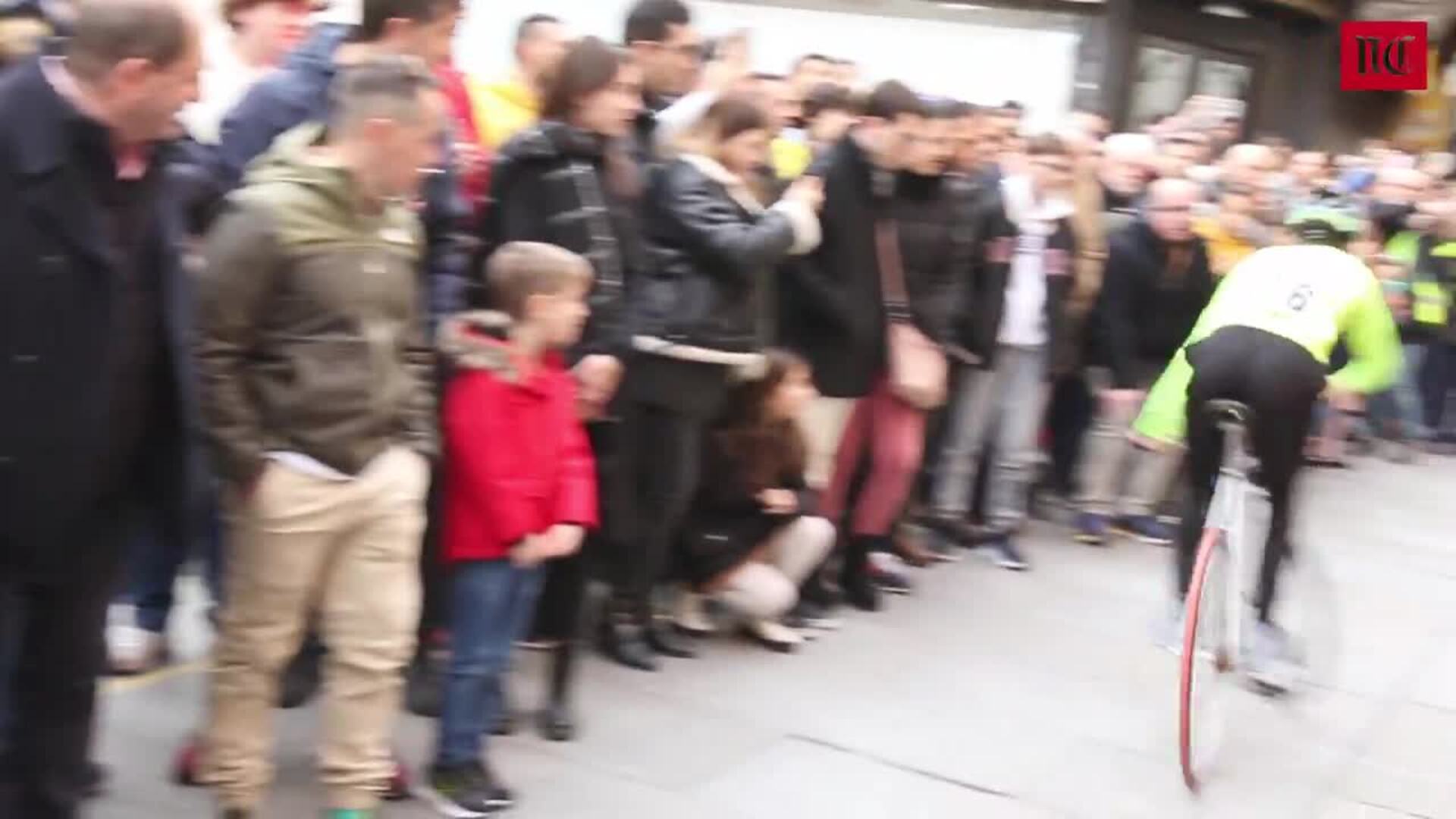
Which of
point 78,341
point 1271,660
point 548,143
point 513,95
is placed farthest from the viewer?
point 1271,660

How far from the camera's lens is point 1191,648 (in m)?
4.89

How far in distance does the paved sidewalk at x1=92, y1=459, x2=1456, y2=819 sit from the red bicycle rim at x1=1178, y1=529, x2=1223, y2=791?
14cm

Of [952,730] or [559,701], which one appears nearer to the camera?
[559,701]

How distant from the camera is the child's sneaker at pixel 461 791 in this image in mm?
4266

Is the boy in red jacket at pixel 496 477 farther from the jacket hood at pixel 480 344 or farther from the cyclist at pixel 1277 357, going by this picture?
the cyclist at pixel 1277 357

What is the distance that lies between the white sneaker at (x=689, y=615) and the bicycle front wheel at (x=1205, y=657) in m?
1.59

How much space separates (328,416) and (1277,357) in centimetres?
310

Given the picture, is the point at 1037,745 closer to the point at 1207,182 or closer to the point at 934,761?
the point at 934,761

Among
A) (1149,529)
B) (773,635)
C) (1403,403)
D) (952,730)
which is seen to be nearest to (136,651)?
(773,635)

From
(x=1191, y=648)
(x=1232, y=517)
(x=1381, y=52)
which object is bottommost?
(x=1191, y=648)

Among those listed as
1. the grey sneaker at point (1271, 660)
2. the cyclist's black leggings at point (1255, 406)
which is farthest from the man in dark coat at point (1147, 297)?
the cyclist's black leggings at point (1255, 406)

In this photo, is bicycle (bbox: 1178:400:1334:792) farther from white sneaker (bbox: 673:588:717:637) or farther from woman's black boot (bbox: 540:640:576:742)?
woman's black boot (bbox: 540:640:576:742)

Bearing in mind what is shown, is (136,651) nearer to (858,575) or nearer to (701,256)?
(701,256)

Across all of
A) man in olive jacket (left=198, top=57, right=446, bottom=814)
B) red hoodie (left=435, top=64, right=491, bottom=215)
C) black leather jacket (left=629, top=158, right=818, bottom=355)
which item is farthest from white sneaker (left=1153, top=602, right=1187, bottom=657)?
man in olive jacket (left=198, top=57, right=446, bottom=814)
